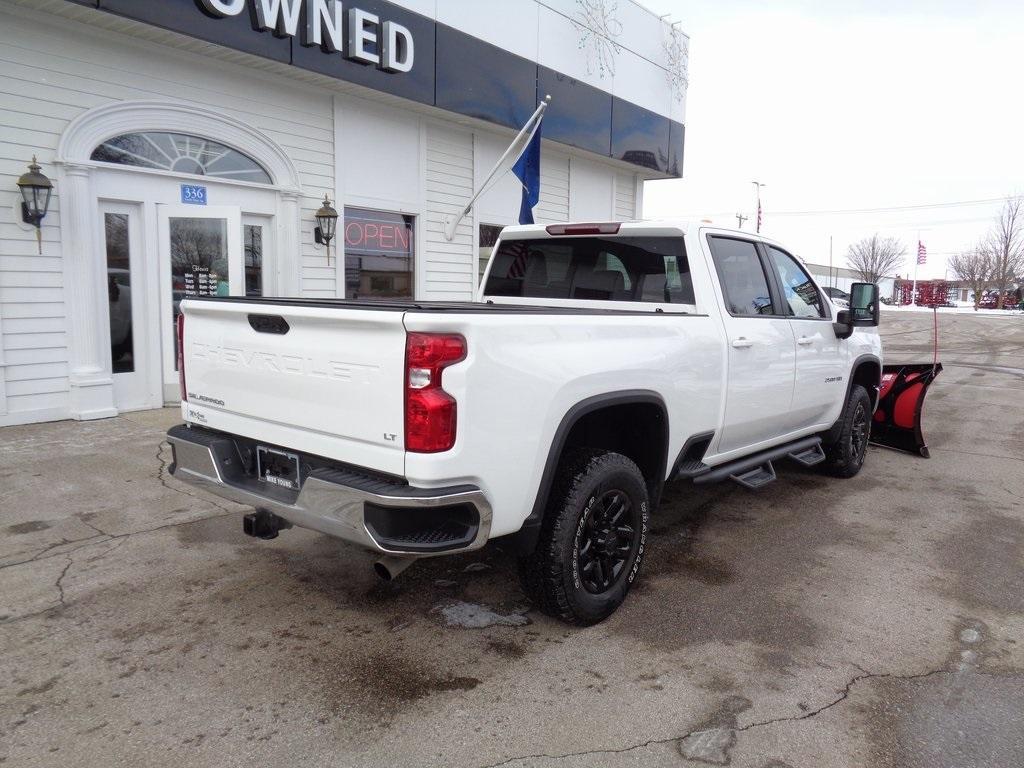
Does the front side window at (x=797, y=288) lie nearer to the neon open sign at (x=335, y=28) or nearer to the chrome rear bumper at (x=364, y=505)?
the chrome rear bumper at (x=364, y=505)

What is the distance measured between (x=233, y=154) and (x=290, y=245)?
1184 millimetres

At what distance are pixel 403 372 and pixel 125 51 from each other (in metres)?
6.82

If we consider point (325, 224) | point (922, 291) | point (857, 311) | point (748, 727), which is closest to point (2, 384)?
point (325, 224)

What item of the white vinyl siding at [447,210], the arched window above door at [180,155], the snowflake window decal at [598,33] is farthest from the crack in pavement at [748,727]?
the snowflake window decal at [598,33]

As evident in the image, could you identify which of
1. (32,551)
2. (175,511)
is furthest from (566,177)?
(32,551)

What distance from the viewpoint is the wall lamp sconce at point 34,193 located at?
675 cm

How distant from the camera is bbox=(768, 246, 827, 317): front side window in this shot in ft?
16.8

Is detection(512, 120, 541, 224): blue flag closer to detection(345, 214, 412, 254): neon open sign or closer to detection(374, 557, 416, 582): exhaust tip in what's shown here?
detection(345, 214, 412, 254): neon open sign

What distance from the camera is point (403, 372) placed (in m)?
2.65

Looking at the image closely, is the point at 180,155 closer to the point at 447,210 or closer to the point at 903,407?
the point at 447,210

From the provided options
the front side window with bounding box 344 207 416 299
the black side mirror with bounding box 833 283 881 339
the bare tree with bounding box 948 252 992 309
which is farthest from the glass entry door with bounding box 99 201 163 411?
the bare tree with bounding box 948 252 992 309

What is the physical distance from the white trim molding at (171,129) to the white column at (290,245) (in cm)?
19

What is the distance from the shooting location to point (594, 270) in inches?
186

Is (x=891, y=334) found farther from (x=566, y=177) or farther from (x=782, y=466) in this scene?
(x=782, y=466)
